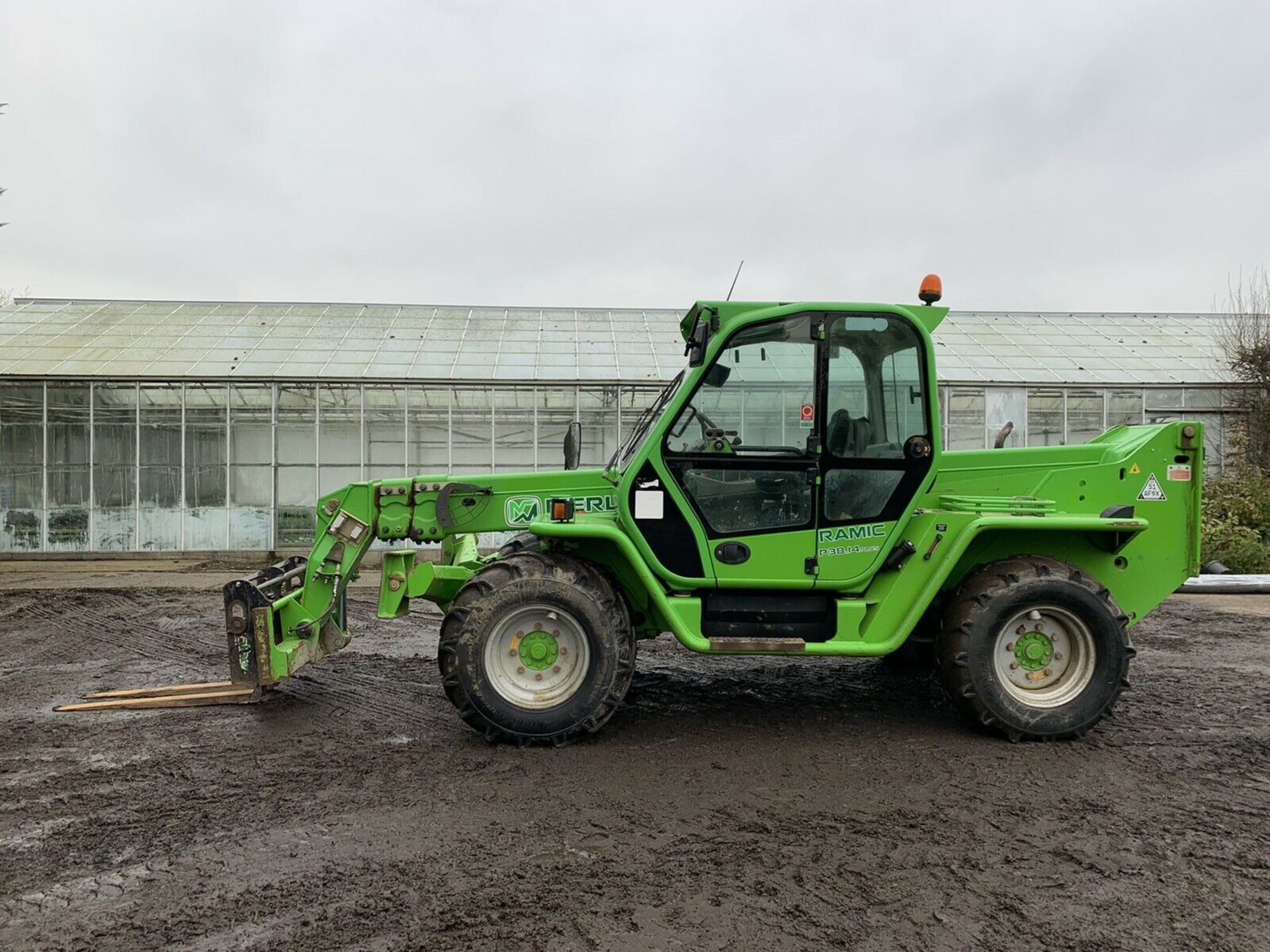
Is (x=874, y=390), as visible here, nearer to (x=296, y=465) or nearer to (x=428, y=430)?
(x=428, y=430)

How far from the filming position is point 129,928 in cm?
287

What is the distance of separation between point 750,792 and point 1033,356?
1595cm

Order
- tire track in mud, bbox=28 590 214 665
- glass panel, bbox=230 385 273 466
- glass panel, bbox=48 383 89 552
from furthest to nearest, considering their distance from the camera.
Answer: glass panel, bbox=230 385 273 466
glass panel, bbox=48 383 89 552
tire track in mud, bbox=28 590 214 665

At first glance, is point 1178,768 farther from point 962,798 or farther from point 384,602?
point 384,602

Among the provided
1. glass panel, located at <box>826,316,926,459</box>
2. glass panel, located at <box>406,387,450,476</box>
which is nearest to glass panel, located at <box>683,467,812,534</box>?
glass panel, located at <box>826,316,926,459</box>

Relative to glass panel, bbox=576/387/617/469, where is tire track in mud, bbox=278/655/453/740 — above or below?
below

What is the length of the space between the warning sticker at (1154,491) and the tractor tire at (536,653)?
10.6 ft

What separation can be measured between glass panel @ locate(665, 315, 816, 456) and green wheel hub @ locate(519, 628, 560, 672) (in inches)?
48.8

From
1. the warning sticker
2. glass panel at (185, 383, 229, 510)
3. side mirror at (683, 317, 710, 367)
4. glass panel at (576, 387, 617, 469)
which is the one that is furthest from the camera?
glass panel at (576, 387, 617, 469)

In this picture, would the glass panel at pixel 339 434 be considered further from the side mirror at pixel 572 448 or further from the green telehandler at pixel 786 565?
the side mirror at pixel 572 448

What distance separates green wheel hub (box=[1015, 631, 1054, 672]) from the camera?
4.85m

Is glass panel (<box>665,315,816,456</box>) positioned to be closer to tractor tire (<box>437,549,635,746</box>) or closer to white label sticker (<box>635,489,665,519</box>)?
white label sticker (<box>635,489,665,519</box>)

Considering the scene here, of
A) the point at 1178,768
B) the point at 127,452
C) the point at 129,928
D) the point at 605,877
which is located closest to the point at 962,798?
the point at 1178,768

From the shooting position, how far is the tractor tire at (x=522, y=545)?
527cm
